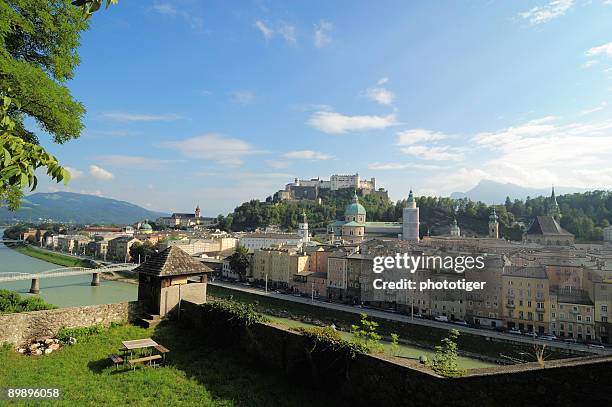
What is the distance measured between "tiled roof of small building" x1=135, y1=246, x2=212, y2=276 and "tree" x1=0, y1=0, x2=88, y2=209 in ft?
9.93

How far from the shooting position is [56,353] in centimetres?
648

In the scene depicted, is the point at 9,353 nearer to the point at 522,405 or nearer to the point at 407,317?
the point at 522,405

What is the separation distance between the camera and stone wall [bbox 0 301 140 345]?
669cm

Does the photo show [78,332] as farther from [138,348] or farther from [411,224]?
[411,224]

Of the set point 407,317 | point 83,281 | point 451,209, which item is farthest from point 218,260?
point 451,209

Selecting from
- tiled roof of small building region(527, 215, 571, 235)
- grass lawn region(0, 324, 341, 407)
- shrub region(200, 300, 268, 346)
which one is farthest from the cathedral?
grass lawn region(0, 324, 341, 407)

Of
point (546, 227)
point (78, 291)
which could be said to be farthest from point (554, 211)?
point (78, 291)

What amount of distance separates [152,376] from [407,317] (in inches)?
1200

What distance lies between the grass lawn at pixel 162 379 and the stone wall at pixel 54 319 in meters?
0.37

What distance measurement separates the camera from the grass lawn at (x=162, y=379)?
4.77 meters

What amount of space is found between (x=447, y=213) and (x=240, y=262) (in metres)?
63.2

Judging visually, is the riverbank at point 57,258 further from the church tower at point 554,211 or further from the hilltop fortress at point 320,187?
the church tower at point 554,211

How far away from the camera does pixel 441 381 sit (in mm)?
3900

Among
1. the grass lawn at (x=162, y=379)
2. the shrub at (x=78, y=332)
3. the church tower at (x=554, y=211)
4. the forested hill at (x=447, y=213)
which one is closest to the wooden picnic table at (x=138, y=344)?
the grass lawn at (x=162, y=379)
